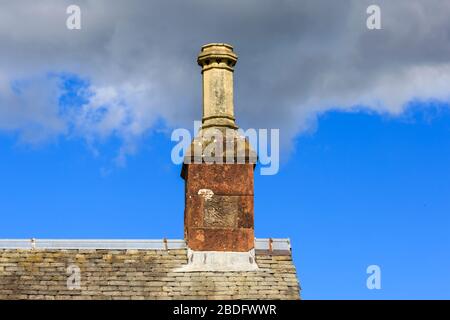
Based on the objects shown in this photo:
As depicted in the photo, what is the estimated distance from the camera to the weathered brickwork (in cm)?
1841

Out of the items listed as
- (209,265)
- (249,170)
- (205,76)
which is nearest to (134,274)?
(209,265)

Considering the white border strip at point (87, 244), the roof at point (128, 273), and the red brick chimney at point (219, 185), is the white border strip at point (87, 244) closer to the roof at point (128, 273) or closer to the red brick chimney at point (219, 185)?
the roof at point (128, 273)

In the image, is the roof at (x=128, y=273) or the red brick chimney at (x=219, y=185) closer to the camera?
the roof at (x=128, y=273)

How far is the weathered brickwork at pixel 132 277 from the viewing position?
60.4 feet

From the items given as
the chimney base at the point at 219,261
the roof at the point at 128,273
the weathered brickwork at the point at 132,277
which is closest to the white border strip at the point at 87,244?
the roof at the point at 128,273

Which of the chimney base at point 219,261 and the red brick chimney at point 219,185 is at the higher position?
the red brick chimney at point 219,185

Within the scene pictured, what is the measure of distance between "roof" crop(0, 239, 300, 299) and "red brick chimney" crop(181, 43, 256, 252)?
0.41 metres

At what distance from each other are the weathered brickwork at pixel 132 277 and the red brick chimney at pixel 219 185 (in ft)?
1.61

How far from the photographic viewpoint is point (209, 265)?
1916 centimetres

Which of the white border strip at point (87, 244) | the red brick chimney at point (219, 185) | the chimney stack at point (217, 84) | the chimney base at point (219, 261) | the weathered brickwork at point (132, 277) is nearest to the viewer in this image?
the weathered brickwork at point (132, 277)

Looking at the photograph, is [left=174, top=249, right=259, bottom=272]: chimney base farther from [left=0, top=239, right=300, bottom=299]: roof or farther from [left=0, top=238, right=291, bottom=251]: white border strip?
[left=0, top=238, right=291, bottom=251]: white border strip

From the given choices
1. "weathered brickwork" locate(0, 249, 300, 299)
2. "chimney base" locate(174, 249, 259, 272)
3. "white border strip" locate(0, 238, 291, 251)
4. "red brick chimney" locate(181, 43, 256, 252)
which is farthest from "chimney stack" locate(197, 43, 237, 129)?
"weathered brickwork" locate(0, 249, 300, 299)
